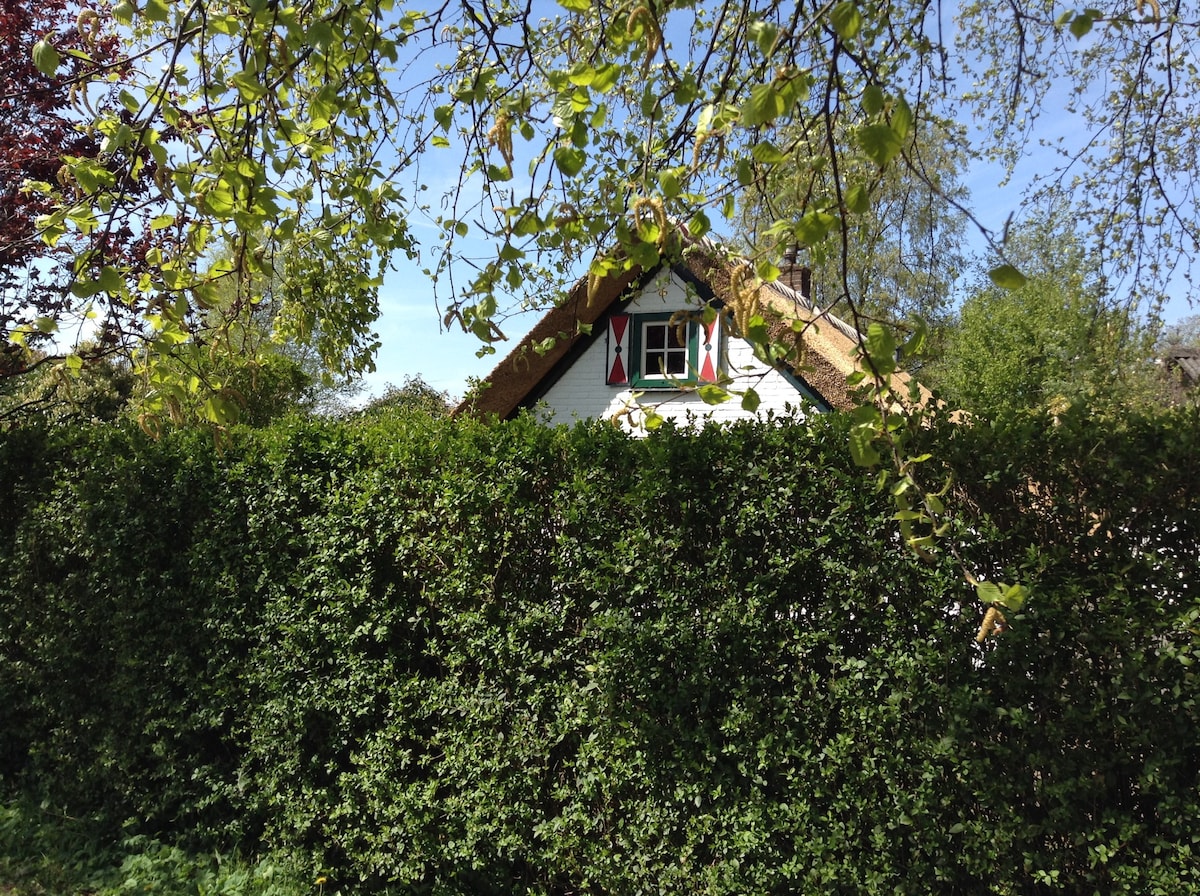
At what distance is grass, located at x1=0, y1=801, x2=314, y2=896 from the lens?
3867 millimetres

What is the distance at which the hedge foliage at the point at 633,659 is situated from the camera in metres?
2.63

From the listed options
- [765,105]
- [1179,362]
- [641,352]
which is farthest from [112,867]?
[1179,362]

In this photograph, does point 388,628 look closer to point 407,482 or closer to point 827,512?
point 407,482

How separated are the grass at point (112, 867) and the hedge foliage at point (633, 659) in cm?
14

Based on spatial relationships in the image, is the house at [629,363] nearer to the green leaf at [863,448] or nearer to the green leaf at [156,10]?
the green leaf at [156,10]

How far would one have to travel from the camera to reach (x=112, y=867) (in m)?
4.18

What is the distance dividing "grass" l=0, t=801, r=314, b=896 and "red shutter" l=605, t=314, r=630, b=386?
7627 millimetres

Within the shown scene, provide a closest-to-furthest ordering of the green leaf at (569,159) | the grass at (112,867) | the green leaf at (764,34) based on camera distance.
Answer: the green leaf at (764,34) → the green leaf at (569,159) → the grass at (112,867)

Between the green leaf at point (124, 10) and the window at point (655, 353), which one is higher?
the window at point (655, 353)

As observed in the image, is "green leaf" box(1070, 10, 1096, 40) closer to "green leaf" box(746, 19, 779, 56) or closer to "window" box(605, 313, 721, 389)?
"green leaf" box(746, 19, 779, 56)

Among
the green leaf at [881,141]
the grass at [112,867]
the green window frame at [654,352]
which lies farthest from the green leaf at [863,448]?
the green window frame at [654,352]

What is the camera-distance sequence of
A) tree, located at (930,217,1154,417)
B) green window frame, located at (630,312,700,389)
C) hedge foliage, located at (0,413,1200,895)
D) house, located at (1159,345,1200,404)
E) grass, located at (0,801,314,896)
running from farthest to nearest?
tree, located at (930,217,1154,417)
house, located at (1159,345,1200,404)
green window frame, located at (630,312,700,389)
grass, located at (0,801,314,896)
hedge foliage, located at (0,413,1200,895)

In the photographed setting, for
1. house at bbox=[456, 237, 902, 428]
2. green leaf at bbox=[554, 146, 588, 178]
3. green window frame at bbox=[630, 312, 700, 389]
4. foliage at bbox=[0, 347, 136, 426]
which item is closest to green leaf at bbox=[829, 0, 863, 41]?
green leaf at bbox=[554, 146, 588, 178]

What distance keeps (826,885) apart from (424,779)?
183 cm
